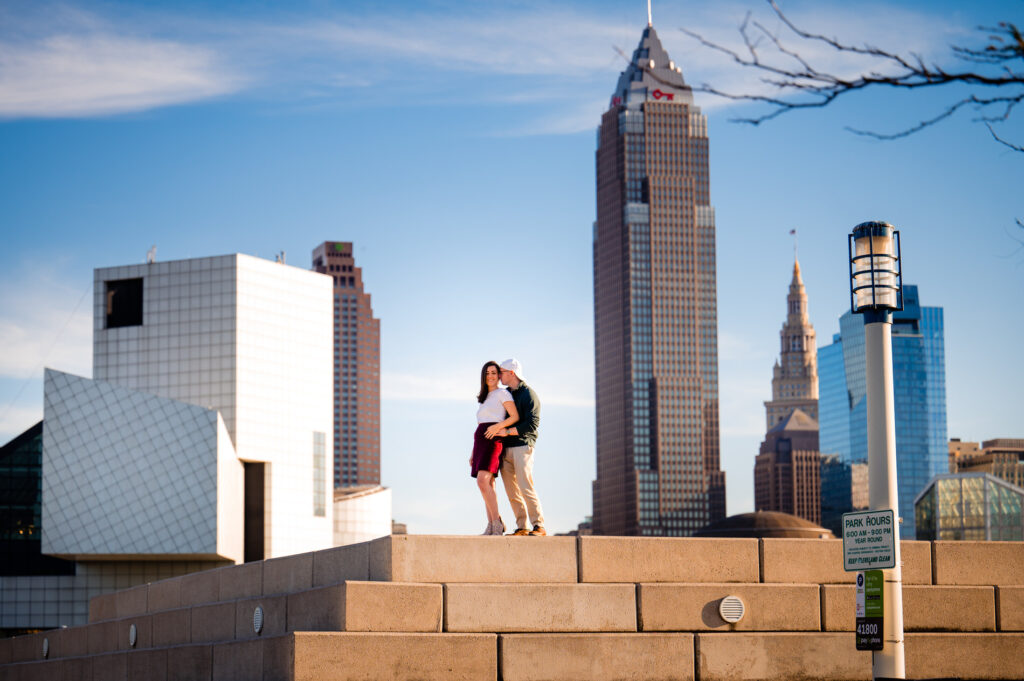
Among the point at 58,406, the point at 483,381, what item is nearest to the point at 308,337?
the point at 58,406

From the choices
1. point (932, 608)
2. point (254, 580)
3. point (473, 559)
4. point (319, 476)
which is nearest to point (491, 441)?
point (473, 559)

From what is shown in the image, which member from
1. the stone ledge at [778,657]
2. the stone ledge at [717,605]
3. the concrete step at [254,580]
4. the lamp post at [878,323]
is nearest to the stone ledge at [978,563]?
the stone ledge at [778,657]

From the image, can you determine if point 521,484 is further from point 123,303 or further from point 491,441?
point 123,303

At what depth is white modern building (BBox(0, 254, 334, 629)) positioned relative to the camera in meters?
65.8

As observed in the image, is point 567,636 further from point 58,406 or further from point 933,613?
point 58,406

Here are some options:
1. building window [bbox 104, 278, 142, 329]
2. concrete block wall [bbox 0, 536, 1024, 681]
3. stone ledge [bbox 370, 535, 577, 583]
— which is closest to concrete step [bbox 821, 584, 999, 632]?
concrete block wall [bbox 0, 536, 1024, 681]

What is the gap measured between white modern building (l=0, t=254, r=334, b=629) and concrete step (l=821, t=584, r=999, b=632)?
167ft

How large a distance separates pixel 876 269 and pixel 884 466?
2.20m

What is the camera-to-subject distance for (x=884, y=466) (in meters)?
14.9

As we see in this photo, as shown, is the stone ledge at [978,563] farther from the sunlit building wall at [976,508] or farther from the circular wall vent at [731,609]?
the sunlit building wall at [976,508]

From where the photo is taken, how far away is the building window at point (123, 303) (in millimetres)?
73562

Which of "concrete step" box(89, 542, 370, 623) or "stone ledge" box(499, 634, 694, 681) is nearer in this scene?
"stone ledge" box(499, 634, 694, 681)

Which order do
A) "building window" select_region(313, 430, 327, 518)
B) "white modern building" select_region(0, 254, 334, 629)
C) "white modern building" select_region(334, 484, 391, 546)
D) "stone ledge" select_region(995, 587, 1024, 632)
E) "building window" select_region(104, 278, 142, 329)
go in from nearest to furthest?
"stone ledge" select_region(995, 587, 1024, 632) < "white modern building" select_region(0, 254, 334, 629) < "building window" select_region(104, 278, 142, 329) < "building window" select_region(313, 430, 327, 518) < "white modern building" select_region(334, 484, 391, 546)

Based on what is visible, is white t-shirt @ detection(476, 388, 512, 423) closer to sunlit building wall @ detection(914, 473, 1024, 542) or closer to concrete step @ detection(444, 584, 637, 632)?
concrete step @ detection(444, 584, 637, 632)
